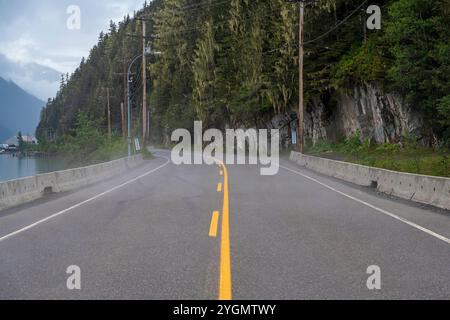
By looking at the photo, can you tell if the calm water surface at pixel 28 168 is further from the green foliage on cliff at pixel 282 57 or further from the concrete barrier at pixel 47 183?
the concrete barrier at pixel 47 183

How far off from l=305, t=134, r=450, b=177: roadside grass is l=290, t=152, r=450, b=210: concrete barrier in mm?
2547

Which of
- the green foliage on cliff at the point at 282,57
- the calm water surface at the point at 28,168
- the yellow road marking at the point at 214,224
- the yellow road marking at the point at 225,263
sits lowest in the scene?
the calm water surface at the point at 28,168

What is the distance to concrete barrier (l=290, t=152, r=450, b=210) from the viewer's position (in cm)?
1141

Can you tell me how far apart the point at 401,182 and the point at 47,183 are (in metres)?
11.6

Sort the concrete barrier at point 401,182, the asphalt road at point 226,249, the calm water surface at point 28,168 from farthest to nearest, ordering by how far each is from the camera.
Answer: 1. the calm water surface at point 28,168
2. the concrete barrier at point 401,182
3. the asphalt road at point 226,249

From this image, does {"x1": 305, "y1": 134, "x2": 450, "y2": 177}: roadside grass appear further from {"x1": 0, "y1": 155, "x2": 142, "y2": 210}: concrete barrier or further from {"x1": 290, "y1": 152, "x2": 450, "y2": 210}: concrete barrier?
{"x1": 0, "y1": 155, "x2": 142, "y2": 210}: concrete barrier

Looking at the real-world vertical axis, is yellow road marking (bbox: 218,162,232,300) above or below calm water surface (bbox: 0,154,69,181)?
above

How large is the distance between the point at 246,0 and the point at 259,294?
1975 inches

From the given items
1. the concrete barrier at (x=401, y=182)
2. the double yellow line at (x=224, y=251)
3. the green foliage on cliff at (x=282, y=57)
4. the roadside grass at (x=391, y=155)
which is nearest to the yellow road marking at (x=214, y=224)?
the double yellow line at (x=224, y=251)

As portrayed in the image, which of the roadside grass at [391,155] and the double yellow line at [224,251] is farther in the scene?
the roadside grass at [391,155]

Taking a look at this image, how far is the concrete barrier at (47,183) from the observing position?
→ 12.4 meters

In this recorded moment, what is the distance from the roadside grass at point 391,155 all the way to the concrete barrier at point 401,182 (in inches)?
100

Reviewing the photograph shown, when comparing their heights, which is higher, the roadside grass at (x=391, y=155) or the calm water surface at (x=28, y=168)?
the roadside grass at (x=391, y=155)

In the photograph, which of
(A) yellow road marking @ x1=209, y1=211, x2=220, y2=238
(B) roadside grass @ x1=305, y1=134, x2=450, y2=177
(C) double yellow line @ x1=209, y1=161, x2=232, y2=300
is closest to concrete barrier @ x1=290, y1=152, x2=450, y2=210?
(B) roadside grass @ x1=305, y1=134, x2=450, y2=177
